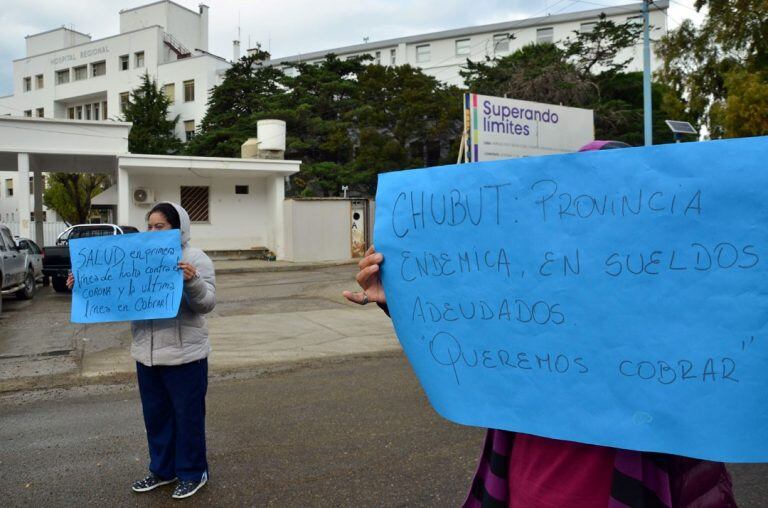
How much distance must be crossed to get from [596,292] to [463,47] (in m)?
59.0

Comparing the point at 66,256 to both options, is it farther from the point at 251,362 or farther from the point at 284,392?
the point at 284,392

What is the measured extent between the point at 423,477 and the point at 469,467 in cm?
37

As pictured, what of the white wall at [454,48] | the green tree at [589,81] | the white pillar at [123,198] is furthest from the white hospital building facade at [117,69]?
the white pillar at [123,198]

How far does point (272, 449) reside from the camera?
15.6 feet

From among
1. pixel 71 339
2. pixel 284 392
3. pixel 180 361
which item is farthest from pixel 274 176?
pixel 180 361

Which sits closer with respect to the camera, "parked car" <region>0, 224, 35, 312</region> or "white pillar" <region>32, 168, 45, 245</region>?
"parked car" <region>0, 224, 35, 312</region>

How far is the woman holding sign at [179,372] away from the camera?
3846mm

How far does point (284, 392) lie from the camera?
257 inches

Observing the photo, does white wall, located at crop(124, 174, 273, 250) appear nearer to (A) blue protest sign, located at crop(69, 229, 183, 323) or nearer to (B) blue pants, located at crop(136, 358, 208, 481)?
(A) blue protest sign, located at crop(69, 229, 183, 323)

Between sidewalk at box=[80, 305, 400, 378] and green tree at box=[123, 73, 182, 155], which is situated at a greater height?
green tree at box=[123, 73, 182, 155]

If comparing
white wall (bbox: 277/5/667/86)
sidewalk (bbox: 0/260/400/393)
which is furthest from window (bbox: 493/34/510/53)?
sidewalk (bbox: 0/260/400/393)

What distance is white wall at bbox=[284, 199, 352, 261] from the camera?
83.4 feet

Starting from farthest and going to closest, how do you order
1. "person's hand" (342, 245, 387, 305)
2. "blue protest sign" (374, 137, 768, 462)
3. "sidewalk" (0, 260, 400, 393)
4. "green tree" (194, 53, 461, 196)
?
"green tree" (194, 53, 461, 196)
"sidewalk" (0, 260, 400, 393)
"person's hand" (342, 245, 387, 305)
"blue protest sign" (374, 137, 768, 462)

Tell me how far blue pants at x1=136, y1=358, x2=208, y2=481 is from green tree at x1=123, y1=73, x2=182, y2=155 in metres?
41.2
